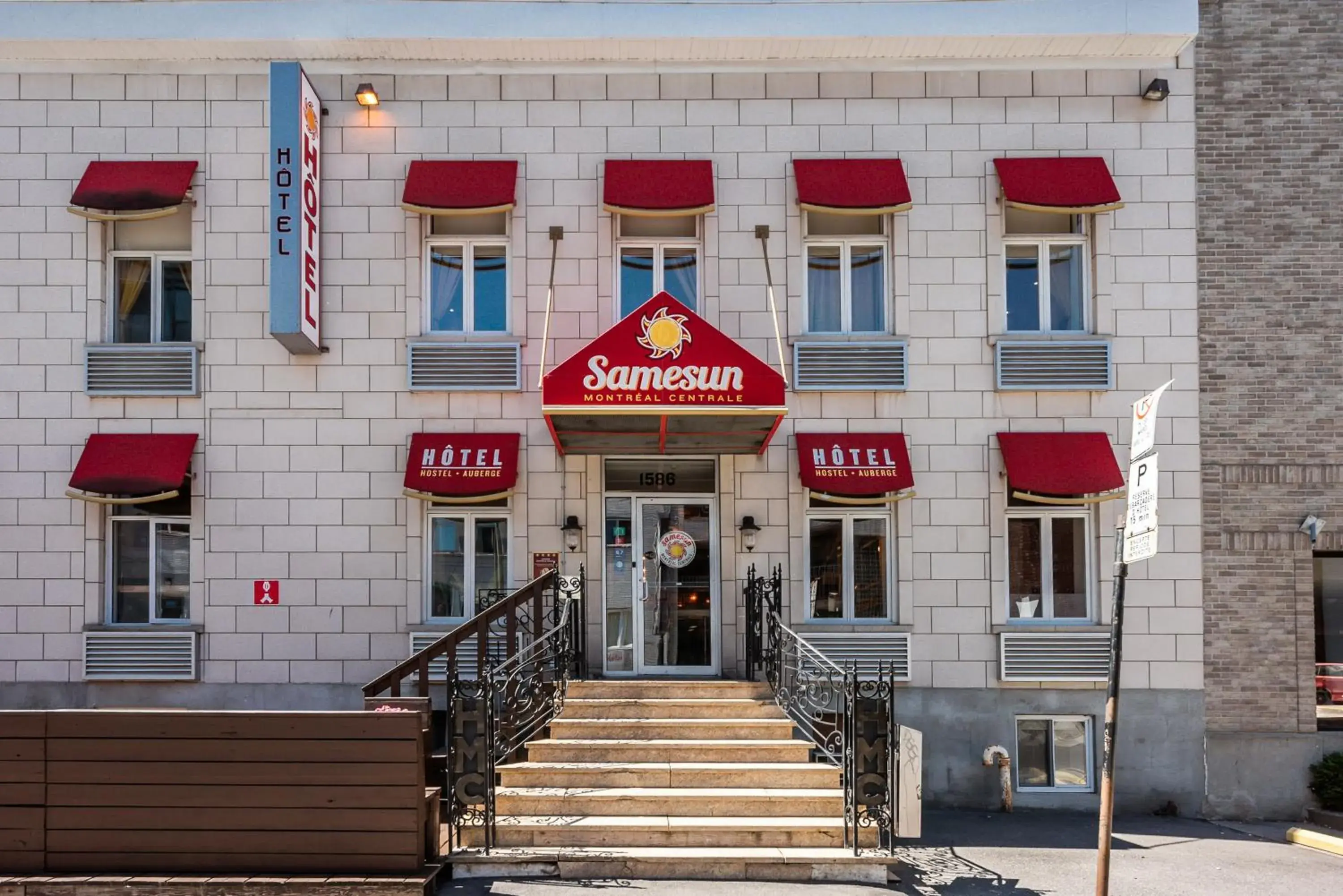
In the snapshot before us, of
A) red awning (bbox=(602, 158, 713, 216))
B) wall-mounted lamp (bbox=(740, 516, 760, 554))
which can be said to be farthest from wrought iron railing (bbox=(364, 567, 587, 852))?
red awning (bbox=(602, 158, 713, 216))

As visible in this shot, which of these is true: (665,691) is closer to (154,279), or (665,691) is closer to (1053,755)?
(1053,755)

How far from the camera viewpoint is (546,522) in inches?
460

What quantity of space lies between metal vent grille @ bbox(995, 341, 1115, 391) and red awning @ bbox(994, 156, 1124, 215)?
1502mm

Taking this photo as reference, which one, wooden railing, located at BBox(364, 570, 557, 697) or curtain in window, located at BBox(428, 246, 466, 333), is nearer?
wooden railing, located at BBox(364, 570, 557, 697)

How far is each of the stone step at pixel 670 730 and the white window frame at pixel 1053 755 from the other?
325 centimetres

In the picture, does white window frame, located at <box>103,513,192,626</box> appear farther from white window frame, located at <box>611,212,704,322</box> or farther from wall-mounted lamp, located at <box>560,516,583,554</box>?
white window frame, located at <box>611,212,704,322</box>

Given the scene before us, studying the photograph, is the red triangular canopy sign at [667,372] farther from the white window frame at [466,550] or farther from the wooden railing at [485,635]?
the white window frame at [466,550]

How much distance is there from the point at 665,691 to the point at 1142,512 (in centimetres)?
522

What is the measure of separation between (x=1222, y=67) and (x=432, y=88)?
29.7 feet

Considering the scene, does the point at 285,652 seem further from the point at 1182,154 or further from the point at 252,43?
the point at 1182,154

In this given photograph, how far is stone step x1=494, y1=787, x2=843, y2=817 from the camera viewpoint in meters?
8.84

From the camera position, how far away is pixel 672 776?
30.2 ft

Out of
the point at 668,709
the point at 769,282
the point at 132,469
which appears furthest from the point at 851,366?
the point at 132,469

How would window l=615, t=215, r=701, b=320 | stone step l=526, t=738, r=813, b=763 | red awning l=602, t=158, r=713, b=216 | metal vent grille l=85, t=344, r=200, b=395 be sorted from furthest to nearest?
window l=615, t=215, r=701, b=320, metal vent grille l=85, t=344, r=200, b=395, red awning l=602, t=158, r=713, b=216, stone step l=526, t=738, r=813, b=763
